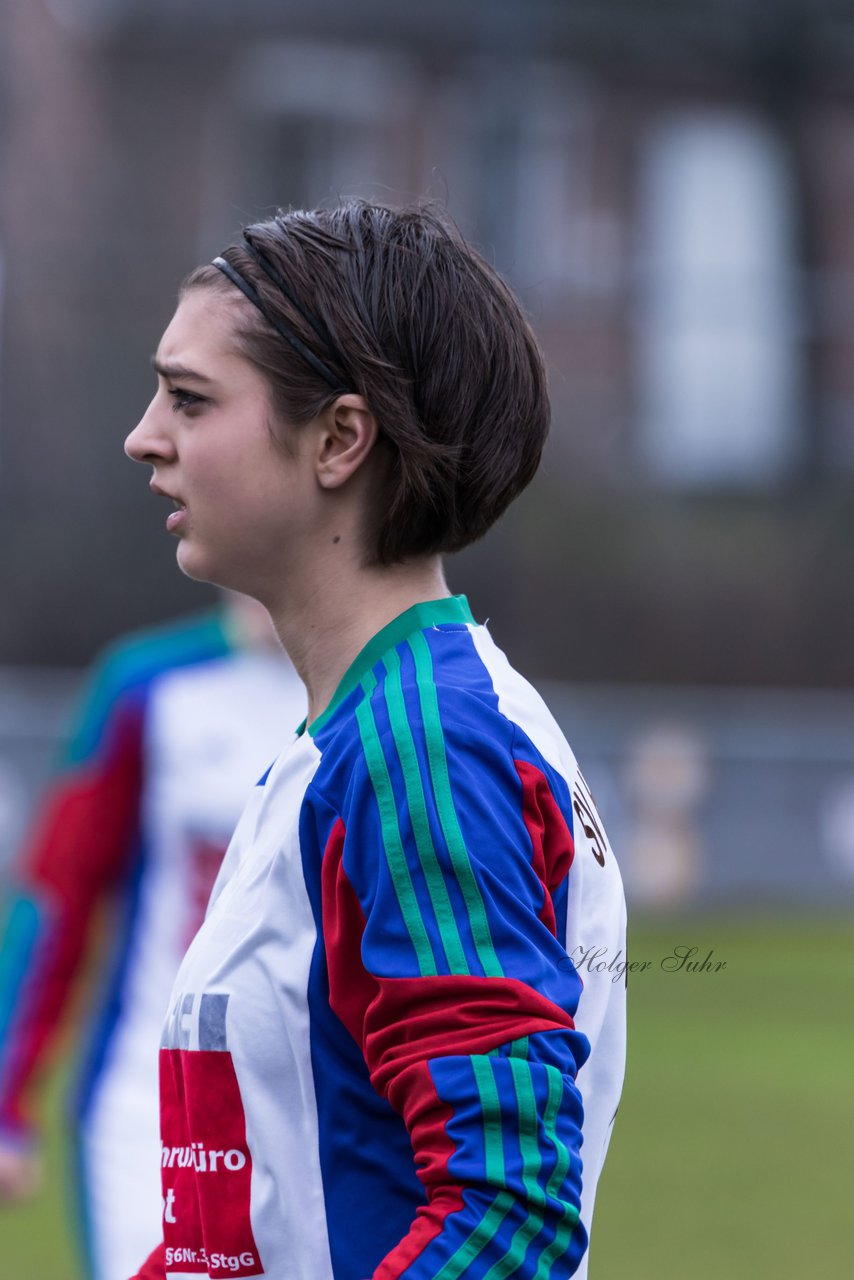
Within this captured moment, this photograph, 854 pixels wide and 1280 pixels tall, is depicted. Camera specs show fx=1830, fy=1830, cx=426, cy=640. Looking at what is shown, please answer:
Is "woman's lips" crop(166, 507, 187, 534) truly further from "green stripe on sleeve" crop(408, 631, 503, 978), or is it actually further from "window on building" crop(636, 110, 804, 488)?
"window on building" crop(636, 110, 804, 488)

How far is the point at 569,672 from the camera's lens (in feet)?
59.2

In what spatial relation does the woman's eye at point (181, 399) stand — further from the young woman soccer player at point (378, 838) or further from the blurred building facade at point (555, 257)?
the blurred building facade at point (555, 257)

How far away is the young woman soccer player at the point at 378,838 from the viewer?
1.61 meters

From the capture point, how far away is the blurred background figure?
45.0ft

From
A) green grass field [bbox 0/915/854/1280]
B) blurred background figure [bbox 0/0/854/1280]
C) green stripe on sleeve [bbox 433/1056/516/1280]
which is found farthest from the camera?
blurred background figure [bbox 0/0/854/1280]

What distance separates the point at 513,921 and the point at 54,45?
1876cm

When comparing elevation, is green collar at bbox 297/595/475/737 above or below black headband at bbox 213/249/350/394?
below

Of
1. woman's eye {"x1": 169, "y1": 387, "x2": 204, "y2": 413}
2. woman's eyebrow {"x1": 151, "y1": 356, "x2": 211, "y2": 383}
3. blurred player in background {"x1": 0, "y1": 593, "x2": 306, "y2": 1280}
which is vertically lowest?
blurred player in background {"x1": 0, "y1": 593, "x2": 306, "y2": 1280}

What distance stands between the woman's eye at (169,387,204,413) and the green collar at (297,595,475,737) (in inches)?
12.2

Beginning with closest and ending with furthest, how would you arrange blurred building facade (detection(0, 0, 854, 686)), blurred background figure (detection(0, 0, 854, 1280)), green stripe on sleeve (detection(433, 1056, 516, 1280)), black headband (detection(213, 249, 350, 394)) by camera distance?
green stripe on sleeve (detection(433, 1056, 516, 1280)) < black headband (detection(213, 249, 350, 394)) < blurred background figure (detection(0, 0, 854, 1280)) < blurred building facade (detection(0, 0, 854, 686))

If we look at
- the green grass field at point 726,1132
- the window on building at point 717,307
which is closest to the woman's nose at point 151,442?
the green grass field at point 726,1132

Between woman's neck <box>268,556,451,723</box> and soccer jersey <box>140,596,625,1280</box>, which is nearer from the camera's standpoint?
soccer jersey <box>140,596,625,1280</box>

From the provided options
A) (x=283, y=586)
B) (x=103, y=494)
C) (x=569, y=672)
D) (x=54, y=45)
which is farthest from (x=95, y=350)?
(x=283, y=586)

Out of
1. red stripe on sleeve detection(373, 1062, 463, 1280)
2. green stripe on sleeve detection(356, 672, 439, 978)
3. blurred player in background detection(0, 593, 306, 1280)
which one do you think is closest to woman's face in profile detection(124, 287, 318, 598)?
green stripe on sleeve detection(356, 672, 439, 978)
